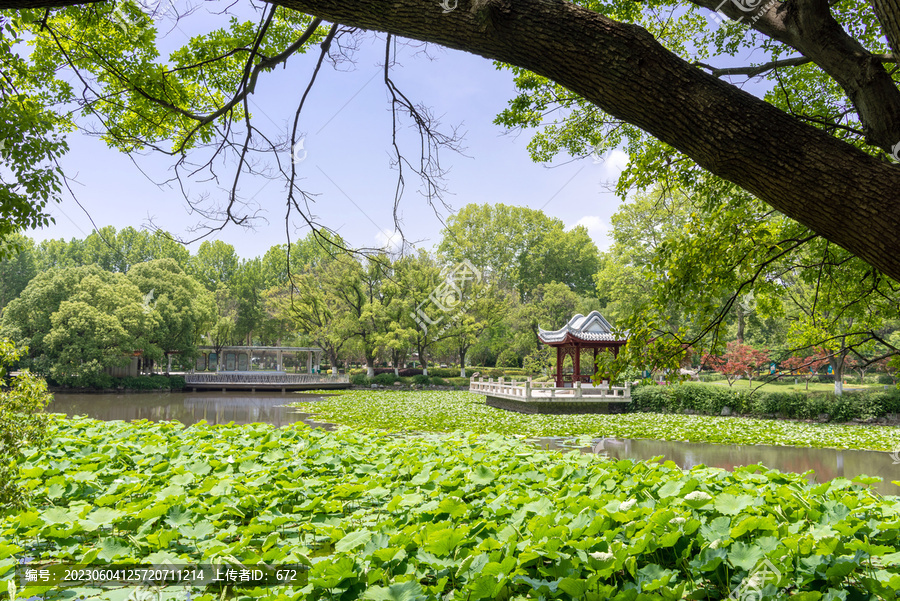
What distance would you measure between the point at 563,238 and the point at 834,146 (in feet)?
138

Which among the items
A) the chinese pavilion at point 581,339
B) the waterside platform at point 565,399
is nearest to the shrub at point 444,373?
the chinese pavilion at point 581,339

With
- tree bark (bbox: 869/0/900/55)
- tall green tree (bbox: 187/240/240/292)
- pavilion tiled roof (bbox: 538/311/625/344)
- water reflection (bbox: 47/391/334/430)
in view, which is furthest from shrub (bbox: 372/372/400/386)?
tree bark (bbox: 869/0/900/55)

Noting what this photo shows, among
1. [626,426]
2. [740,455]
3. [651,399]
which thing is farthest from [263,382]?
[740,455]

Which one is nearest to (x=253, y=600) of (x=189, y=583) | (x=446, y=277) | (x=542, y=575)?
(x=189, y=583)

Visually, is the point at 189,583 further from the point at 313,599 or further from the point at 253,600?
the point at 313,599

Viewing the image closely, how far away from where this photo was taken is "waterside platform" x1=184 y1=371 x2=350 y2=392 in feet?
97.4

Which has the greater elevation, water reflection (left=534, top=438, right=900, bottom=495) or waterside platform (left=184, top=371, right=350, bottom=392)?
water reflection (left=534, top=438, right=900, bottom=495)

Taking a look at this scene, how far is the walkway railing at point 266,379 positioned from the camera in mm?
29969

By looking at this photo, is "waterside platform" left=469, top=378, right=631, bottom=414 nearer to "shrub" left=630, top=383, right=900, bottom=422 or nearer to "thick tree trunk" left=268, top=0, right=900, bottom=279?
"shrub" left=630, top=383, right=900, bottom=422

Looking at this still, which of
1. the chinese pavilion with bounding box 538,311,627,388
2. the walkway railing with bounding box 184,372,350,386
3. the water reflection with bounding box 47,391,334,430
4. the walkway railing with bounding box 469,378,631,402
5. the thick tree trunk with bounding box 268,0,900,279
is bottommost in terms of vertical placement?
the water reflection with bounding box 47,391,334,430

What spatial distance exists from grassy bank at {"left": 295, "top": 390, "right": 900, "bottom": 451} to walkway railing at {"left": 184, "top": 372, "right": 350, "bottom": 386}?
498 inches

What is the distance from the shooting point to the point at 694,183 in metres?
5.35

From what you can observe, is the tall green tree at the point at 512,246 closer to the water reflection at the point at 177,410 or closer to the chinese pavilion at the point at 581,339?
the chinese pavilion at the point at 581,339

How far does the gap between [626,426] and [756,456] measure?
13.7 feet
